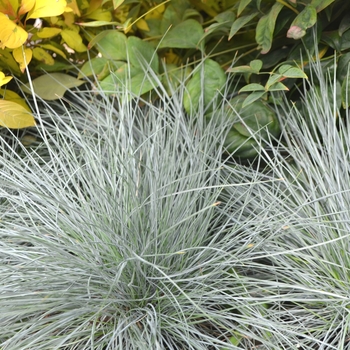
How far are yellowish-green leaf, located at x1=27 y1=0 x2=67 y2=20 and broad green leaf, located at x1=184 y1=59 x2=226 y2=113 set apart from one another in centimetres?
38

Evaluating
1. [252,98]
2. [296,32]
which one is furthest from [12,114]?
[296,32]

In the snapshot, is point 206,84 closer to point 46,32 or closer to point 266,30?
point 266,30

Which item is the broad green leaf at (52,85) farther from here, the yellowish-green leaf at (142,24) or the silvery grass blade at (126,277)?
the silvery grass blade at (126,277)

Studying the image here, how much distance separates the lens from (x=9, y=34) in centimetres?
123

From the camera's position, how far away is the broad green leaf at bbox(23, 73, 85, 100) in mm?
1486

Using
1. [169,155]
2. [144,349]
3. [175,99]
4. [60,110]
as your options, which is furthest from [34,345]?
[60,110]

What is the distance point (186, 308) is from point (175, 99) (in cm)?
53

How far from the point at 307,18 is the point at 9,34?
0.70 m

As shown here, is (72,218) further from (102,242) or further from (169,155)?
(169,155)

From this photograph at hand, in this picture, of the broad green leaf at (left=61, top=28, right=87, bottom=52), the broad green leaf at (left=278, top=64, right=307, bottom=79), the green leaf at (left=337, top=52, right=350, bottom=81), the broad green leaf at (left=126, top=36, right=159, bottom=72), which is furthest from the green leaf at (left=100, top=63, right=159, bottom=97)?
the green leaf at (left=337, top=52, right=350, bottom=81)

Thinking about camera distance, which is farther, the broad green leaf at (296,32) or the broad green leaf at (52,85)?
the broad green leaf at (52,85)

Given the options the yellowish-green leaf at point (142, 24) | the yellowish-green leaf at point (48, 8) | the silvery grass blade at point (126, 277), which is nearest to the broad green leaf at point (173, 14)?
the yellowish-green leaf at point (142, 24)

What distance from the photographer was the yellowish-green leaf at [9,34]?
1.23 meters

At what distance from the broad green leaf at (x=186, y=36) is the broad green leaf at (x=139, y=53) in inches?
1.8
